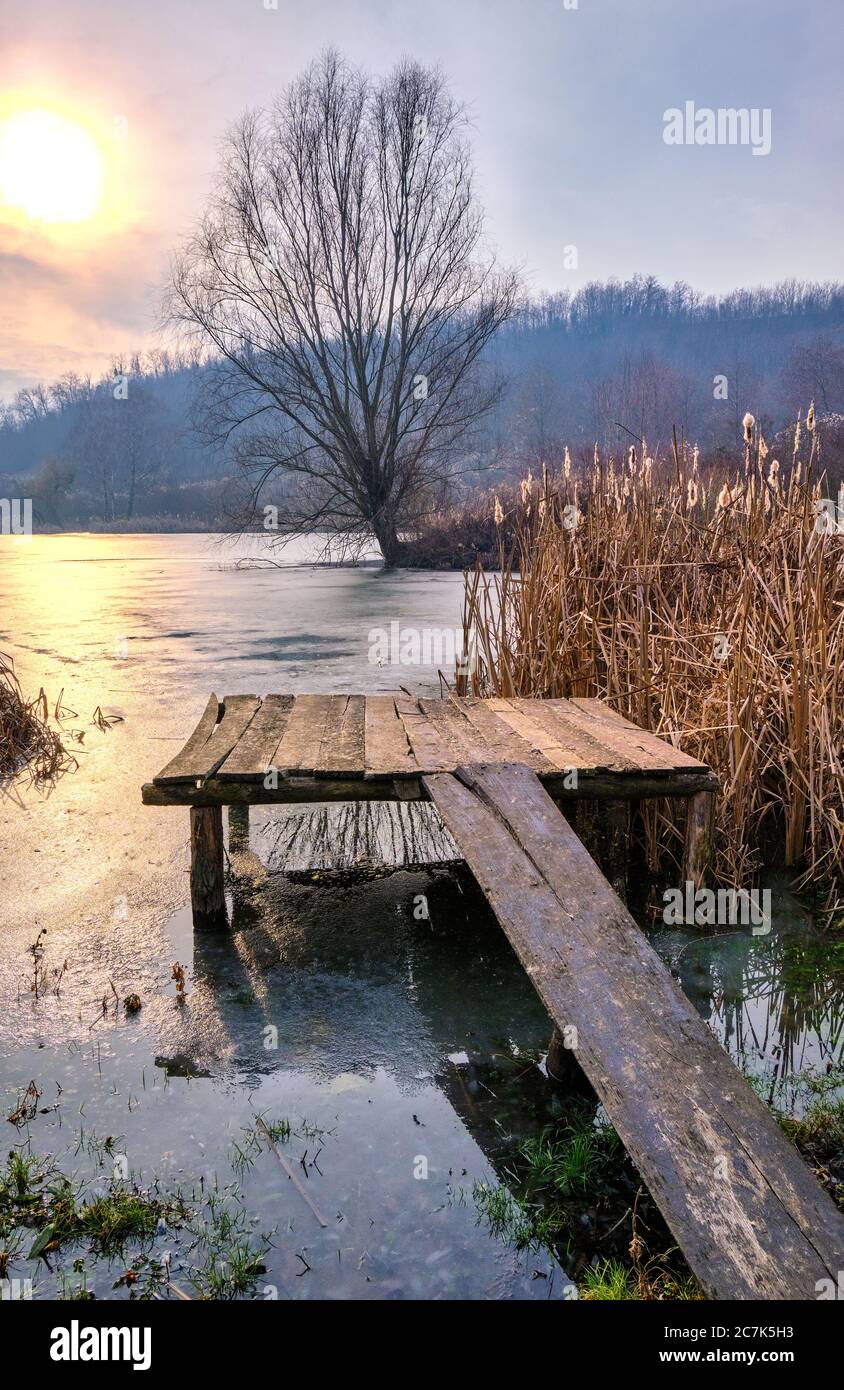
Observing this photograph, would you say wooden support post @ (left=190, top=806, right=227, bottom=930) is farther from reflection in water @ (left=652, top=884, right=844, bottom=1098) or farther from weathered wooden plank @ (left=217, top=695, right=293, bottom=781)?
reflection in water @ (left=652, top=884, right=844, bottom=1098)

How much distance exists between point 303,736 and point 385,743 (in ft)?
0.90

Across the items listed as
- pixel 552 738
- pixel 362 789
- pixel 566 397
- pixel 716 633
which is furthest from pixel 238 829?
pixel 566 397

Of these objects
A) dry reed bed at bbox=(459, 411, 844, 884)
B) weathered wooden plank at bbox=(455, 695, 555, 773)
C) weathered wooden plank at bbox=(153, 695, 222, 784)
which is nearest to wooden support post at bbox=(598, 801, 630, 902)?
dry reed bed at bbox=(459, 411, 844, 884)

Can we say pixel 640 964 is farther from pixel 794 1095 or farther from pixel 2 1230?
pixel 2 1230

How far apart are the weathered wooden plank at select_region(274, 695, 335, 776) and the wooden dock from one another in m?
0.01

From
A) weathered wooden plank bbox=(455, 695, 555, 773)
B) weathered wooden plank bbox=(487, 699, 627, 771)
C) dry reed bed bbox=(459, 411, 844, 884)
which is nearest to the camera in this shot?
weathered wooden plank bbox=(487, 699, 627, 771)

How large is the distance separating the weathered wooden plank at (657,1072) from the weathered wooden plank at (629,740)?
14.3 inches

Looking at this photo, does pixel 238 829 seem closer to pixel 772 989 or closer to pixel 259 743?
pixel 259 743

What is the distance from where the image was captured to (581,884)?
2.31m

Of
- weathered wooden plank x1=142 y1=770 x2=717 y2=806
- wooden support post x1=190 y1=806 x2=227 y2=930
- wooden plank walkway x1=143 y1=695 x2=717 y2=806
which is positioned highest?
wooden plank walkway x1=143 y1=695 x2=717 y2=806

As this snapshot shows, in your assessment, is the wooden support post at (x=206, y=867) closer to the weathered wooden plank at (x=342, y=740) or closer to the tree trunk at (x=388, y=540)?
the weathered wooden plank at (x=342, y=740)

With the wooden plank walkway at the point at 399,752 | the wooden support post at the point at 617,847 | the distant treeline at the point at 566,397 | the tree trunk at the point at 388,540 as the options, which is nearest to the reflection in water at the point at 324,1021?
the wooden support post at the point at 617,847

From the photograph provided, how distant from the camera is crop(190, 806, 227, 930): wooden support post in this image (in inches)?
108

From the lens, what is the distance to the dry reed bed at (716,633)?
3.07 metres
